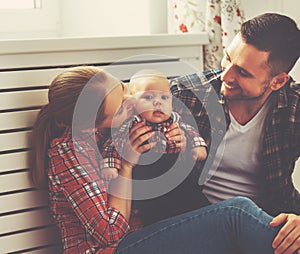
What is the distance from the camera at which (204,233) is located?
60.4 inches

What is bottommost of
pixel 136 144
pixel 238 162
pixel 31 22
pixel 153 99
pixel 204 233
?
pixel 204 233

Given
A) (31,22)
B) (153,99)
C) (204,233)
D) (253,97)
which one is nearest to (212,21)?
(253,97)

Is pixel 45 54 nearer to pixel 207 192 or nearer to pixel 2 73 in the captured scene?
pixel 2 73

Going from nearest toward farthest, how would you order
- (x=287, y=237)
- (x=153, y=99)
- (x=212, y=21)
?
(x=287, y=237), (x=153, y=99), (x=212, y=21)

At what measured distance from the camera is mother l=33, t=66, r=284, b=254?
1.51 metres

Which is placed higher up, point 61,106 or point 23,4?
point 23,4

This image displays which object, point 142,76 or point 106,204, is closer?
point 106,204

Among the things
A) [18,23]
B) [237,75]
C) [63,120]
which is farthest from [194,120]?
[18,23]

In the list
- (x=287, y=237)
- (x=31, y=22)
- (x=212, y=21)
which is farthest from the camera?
(x=31, y=22)

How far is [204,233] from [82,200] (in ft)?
1.03

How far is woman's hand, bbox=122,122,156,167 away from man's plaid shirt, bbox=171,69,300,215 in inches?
6.2

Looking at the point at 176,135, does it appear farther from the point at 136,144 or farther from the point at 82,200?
the point at 82,200

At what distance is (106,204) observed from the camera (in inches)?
59.7

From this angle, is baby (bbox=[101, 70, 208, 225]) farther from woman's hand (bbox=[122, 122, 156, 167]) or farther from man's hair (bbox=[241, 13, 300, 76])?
man's hair (bbox=[241, 13, 300, 76])
